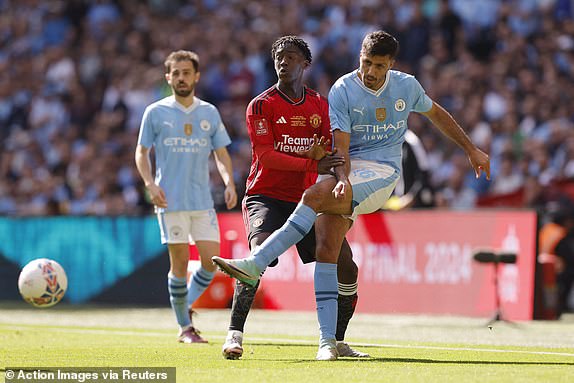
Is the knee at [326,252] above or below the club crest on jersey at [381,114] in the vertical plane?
below

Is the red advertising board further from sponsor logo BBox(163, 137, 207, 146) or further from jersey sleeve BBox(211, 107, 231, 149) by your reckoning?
sponsor logo BBox(163, 137, 207, 146)

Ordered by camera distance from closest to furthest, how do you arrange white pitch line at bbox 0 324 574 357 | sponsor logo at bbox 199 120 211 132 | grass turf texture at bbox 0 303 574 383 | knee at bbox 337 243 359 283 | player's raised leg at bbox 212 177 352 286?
1. grass turf texture at bbox 0 303 574 383
2. player's raised leg at bbox 212 177 352 286
3. knee at bbox 337 243 359 283
4. white pitch line at bbox 0 324 574 357
5. sponsor logo at bbox 199 120 211 132

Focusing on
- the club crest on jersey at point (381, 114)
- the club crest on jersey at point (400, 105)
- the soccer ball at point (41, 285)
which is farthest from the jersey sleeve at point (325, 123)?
the soccer ball at point (41, 285)

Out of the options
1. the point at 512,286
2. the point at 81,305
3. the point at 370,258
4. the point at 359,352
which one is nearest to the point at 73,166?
the point at 81,305

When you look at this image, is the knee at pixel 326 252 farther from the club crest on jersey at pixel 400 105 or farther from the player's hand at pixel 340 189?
the club crest on jersey at pixel 400 105

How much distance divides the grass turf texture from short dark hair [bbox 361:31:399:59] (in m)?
2.17

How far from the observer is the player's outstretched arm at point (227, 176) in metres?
10.5

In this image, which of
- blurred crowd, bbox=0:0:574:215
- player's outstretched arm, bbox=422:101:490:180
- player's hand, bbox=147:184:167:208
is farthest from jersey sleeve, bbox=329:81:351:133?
blurred crowd, bbox=0:0:574:215

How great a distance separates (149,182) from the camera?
10438 millimetres

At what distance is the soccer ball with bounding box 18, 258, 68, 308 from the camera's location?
35.8 ft

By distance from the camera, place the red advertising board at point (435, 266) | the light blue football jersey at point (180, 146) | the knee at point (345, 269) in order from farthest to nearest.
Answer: the red advertising board at point (435, 266), the light blue football jersey at point (180, 146), the knee at point (345, 269)

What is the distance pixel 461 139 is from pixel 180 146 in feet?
10.1

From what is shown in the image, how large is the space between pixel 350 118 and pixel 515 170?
31.3ft

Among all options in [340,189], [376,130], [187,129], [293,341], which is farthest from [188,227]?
[340,189]
